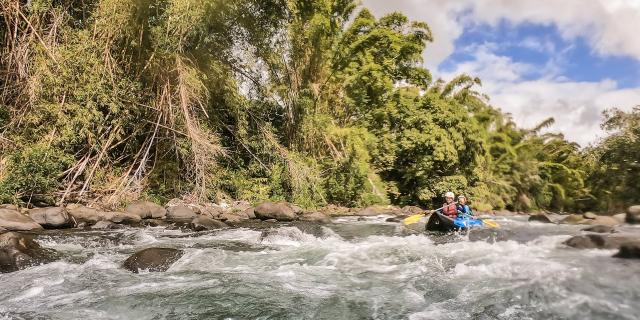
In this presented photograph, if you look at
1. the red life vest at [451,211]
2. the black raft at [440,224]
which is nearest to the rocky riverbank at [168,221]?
the black raft at [440,224]

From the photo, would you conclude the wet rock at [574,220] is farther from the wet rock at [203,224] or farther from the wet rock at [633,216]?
the wet rock at [203,224]

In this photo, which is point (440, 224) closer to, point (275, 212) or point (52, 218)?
point (275, 212)

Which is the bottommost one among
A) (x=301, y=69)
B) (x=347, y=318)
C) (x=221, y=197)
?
(x=347, y=318)

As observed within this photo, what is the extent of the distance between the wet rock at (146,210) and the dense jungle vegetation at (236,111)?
75 cm

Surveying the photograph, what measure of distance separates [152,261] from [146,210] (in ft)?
18.2

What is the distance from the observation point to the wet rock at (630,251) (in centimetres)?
612

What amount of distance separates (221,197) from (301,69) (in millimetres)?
5864

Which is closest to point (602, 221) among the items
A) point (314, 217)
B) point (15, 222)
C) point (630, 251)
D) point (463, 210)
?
point (463, 210)

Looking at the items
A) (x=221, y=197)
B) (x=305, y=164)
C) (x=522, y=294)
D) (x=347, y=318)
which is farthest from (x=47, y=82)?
(x=522, y=294)

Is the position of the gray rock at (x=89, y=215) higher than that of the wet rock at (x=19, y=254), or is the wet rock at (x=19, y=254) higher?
the gray rock at (x=89, y=215)

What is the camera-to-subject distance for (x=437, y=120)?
1833 cm

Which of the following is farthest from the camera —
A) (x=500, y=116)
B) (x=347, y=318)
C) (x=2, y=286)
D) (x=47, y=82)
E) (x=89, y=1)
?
(x=500, y=116)

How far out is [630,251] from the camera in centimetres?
618

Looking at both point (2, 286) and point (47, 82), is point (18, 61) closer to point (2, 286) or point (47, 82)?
point (47, 82)
